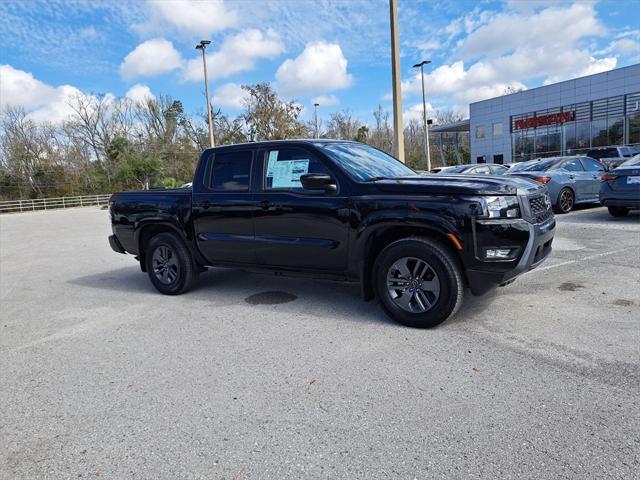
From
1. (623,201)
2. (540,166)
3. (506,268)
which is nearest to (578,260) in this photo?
(506,268)

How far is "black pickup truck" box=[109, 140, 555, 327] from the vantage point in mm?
4254

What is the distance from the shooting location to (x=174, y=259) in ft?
21.1

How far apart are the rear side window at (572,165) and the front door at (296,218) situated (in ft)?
32.5

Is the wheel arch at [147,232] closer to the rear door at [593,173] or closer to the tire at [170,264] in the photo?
the tire at [170,264]

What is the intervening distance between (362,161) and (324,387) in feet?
8.91

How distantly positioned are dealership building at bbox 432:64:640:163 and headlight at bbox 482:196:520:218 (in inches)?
1283

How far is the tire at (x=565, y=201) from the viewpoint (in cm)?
1233

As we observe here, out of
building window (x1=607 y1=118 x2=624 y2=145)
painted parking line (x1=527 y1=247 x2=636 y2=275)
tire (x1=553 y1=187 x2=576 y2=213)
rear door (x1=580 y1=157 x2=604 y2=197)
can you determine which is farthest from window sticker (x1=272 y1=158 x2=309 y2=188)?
building window (x1=607 y1=118 x2=624 y2=145)

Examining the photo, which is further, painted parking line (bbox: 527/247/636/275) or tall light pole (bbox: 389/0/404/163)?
tall light pole (bbox: 389/0/404/163)

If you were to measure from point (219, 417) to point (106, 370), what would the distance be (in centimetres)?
143

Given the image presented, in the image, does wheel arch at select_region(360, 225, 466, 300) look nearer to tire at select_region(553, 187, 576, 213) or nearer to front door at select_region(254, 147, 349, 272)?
front door at select_region(254, 147, 349, 272)

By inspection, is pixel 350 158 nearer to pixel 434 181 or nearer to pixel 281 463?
pixel 434 181

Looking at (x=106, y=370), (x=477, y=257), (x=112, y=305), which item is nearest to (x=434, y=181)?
(x=477, y=257)

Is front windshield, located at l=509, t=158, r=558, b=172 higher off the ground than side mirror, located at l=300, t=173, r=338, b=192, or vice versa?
front windshield, located at l=509, t=158, r=558, b=172
